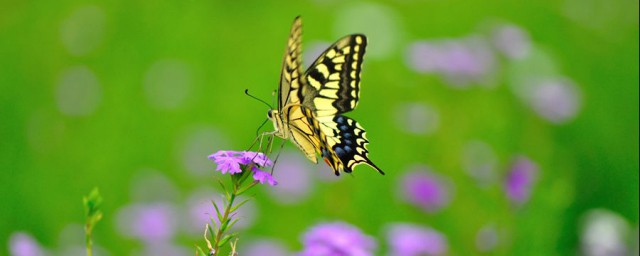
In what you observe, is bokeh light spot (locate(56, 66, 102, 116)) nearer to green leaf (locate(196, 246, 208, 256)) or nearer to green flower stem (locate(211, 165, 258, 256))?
green flower stem (locate(211, 165, 258, 256))

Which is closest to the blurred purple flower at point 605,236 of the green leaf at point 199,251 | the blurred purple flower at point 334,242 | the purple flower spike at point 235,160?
the blurred purple flower at point 334,242

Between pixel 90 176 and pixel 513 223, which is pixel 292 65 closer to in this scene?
pixel 513 223

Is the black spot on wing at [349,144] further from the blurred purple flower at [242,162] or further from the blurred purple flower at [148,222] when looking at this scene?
the blurred purple flower at [148,222]

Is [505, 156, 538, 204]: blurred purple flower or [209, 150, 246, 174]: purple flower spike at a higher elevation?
[209, 150, 246, 174]: purple flower spike

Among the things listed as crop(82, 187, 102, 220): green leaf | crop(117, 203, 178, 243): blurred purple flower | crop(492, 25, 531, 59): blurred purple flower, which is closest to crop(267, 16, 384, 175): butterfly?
crop(82, 187, 102, 220): green leaf

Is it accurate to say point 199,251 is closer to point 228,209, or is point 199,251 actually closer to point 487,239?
point 228,209

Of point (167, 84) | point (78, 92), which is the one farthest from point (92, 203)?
point (167, 84)
